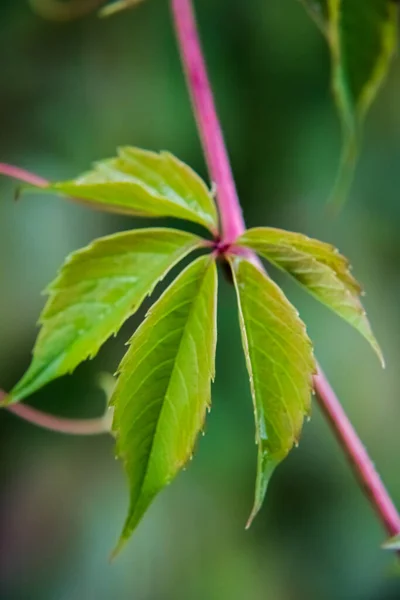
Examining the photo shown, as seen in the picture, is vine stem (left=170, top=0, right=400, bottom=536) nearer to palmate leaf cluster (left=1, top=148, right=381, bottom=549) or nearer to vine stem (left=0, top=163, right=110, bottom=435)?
palmate leaf cluster (left=1, top=148, right=381, bottom=549)

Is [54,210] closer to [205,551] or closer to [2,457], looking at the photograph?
[2,457]

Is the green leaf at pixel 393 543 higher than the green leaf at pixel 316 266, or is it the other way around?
the green leaf at pixel 316 266

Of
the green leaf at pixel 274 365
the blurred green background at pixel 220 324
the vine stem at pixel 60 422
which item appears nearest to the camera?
the green leaf at pixel 274 365

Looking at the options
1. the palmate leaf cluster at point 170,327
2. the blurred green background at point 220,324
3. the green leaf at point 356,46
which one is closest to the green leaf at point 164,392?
the palmate leaf cluster at point 170,327

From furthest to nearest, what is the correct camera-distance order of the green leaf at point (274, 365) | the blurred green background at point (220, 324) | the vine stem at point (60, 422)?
the blurred green background at point (220, 324) → the vine stem at point (60, 422) → the green leaf at point (274, 365)

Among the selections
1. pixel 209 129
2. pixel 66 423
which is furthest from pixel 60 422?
pixel 209 129

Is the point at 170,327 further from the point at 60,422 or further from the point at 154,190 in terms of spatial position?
the point at 60,422

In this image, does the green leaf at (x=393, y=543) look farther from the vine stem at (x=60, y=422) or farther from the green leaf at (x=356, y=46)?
the vine stem at (x=60, y=422)

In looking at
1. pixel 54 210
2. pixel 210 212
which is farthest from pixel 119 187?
pixel 54 210
